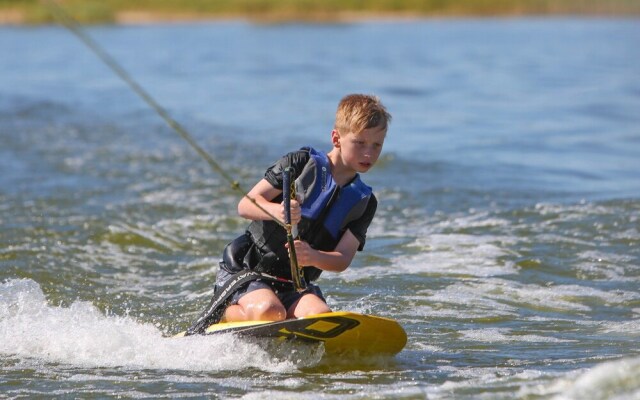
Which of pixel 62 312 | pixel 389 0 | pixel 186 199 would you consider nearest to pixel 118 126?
pixel 186 199

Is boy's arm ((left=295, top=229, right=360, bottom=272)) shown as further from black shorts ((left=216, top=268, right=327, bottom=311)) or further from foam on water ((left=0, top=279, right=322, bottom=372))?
foam on water ((left=0, top=279, right=322, bottom=372))

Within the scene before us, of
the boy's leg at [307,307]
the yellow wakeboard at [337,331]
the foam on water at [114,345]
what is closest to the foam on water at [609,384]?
the yellow wakeboard at [337,331]

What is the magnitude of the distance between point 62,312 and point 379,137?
2373mm

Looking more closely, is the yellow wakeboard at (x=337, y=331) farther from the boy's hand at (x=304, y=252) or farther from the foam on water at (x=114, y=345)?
the boy's hand at (x=304, y=252)

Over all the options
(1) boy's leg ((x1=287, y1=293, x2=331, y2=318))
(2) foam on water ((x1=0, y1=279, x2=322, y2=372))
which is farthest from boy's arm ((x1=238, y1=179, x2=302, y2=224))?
(2) foam on water ((x1=0, y1=279, x2=322, y2=372))

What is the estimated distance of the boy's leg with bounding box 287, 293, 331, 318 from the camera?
5.35 m

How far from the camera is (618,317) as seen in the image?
22.3 ft

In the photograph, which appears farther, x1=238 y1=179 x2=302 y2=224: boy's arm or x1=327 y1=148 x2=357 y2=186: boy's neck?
x1=327 y1=148 x2=357 y2=186: boy's neck

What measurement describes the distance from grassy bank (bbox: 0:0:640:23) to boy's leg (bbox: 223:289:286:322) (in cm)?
4351

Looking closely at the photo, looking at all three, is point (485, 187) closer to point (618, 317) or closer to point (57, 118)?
point (618, 317)

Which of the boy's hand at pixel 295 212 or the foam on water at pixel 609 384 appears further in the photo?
the boy's hand at pixel 295 212

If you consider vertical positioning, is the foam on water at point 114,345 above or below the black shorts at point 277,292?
below

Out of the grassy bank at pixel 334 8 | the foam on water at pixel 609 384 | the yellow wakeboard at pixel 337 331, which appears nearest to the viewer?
the foam on water at pixel 609 384

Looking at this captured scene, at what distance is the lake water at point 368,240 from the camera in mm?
5398
